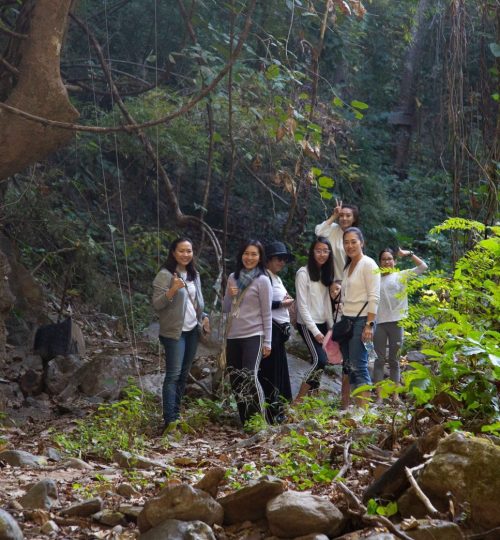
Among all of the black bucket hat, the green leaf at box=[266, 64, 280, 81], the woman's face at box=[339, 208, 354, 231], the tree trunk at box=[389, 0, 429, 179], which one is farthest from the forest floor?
the tree trunk at box=[389, 0, 429, 179]

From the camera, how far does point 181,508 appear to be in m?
4.16

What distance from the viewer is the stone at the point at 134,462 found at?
5.99 m

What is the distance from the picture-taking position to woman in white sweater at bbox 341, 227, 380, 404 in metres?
7.62

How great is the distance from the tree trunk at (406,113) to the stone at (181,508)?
52.9 ft

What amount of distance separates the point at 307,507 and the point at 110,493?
59.3 inches

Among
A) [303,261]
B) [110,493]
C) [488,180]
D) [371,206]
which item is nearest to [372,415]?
[110,493]

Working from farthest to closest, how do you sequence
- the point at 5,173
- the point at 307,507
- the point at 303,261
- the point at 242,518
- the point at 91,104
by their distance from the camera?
the point at 303,261 → the point at 91,104 → the point at 5,173 → the point at 242,518 → the point at 307,507

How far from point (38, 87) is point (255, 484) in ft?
15.8

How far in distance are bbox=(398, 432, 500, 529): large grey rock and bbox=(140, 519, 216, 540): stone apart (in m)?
0.85

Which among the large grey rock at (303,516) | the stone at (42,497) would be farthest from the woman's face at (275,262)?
the large grey rock at (303,516)

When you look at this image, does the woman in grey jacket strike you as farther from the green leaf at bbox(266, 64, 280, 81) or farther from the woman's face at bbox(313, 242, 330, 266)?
the green leaf at bbox(266, 64, 280, 81)

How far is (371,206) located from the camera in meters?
16.0

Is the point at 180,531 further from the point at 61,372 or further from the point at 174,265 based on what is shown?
the point at 61,372

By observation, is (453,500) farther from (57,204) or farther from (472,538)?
(57,204)
